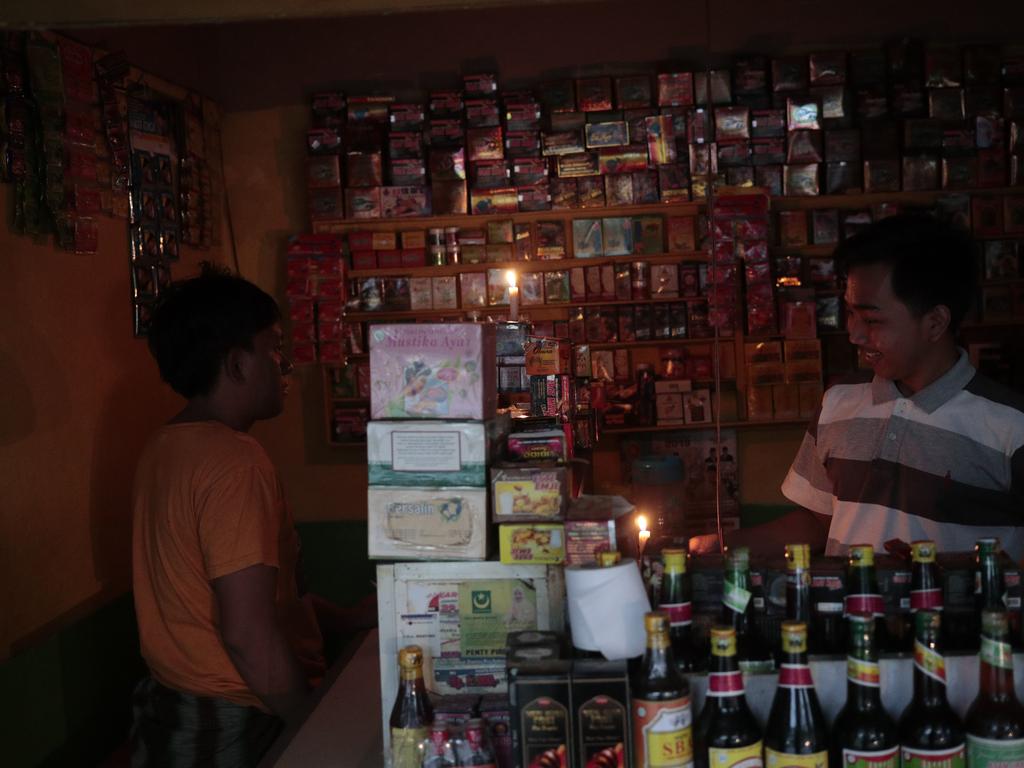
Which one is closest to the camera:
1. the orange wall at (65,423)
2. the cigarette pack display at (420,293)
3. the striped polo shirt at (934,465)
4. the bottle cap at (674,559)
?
the bottle cap at (674,559)

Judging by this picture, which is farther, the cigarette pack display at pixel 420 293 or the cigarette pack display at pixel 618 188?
the cigarette pack display at pixel 420 293

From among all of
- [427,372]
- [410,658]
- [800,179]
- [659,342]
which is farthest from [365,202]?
[410,658]

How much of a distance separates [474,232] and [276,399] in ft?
9.19

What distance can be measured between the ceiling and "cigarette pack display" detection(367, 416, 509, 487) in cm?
87

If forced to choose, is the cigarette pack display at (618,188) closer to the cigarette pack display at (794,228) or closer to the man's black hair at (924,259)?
the cigarette pack display at (794,228)

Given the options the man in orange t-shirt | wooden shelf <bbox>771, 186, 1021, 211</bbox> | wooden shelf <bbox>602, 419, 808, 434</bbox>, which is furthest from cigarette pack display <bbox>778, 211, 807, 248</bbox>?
the man in orange t-shirt

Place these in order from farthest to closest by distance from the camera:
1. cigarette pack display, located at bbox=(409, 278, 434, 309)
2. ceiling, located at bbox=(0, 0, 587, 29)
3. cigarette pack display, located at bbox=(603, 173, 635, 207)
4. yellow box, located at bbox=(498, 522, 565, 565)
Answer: cigarette pack display, located at bbox=(409, 278, 434, 309)
cigarette pack display, located at bbox=(603, 173, 635, 207)
ceiling, located at bbox=(0, 0, 587, 29)
yellow box, located at bbox=(498, 522, 565, 565)

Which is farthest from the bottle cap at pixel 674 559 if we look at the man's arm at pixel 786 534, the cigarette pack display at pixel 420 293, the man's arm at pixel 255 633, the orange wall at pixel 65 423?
the cigarette pack display at pixel 420 293

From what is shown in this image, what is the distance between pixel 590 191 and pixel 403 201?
38.8 inches

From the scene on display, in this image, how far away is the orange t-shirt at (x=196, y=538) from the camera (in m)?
2.28

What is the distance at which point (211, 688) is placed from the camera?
2.38 metres

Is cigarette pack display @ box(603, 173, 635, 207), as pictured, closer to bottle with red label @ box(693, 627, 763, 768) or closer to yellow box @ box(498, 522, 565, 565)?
yellow box @ box(498, 522, 565, 565)

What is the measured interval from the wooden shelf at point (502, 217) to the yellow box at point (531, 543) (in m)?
3.74

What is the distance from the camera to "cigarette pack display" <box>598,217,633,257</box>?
5.28 meters
